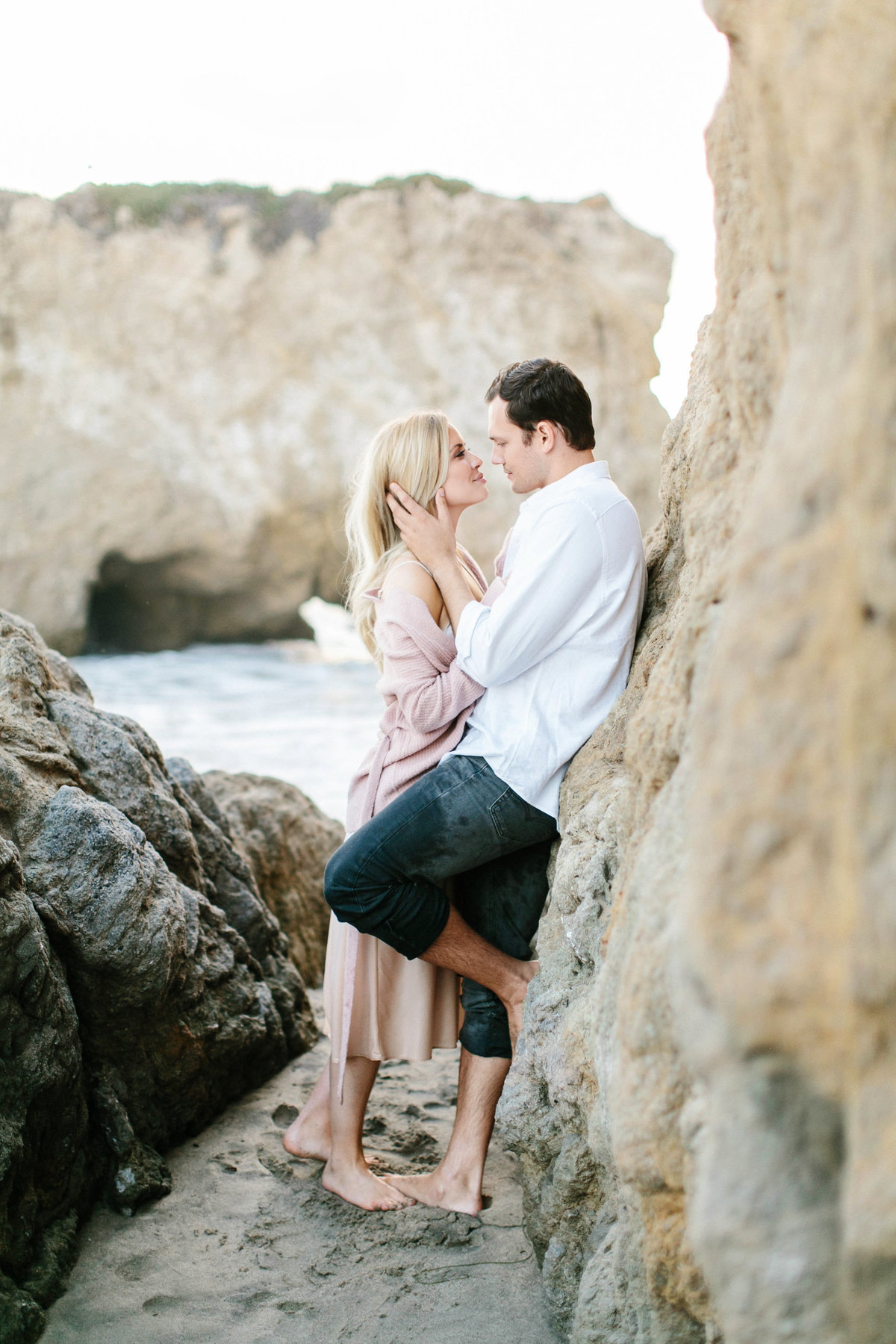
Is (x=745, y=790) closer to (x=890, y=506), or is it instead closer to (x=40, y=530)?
(x=890, y=506)

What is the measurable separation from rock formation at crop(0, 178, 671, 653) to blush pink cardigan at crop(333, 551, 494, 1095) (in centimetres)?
1163

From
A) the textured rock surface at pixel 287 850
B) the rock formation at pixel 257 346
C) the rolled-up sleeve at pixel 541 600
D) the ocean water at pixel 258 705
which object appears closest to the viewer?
the rolled-up sleeve at pixel 541 600

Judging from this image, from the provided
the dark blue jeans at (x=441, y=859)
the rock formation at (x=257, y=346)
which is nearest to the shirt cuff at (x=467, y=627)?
the dark blue jeans at (x=441, y=859)

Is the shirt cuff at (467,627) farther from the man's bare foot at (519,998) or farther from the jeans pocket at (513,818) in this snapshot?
the man's bare foot at (519,998)

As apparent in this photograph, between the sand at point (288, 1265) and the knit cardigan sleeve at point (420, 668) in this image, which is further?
the knit cardigan sleeve at point (420, 668)

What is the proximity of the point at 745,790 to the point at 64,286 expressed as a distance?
48.0ft

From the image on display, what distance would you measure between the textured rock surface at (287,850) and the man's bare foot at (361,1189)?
1517 mm

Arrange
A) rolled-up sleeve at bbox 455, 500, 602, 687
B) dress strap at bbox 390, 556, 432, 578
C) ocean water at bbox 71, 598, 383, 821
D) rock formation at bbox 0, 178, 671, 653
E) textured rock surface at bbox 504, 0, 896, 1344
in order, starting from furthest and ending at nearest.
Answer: rock formation at bbox 0, 178, 671, 653, ocean water at bbox 71, 598, 383, 821, dress strap at bbox 390, 556, 432, 578, rolled-up sleeve at bbox 455, 500, 602, 687, textured rock surface at bbox 504, 0, 896, 1344

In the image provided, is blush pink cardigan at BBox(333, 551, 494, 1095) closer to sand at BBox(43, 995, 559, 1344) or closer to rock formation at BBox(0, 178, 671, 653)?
sand at BBox(43, 995, 559, 1344)

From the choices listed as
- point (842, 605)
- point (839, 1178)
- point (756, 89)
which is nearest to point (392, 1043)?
point (839, 1178)

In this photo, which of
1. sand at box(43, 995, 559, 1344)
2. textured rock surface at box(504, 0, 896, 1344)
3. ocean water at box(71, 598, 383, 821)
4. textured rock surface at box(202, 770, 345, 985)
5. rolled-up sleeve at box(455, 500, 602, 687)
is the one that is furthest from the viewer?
ocean water at box(71, 598, 383, 821)

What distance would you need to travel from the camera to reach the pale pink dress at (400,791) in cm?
248

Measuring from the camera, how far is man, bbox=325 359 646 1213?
2236mm

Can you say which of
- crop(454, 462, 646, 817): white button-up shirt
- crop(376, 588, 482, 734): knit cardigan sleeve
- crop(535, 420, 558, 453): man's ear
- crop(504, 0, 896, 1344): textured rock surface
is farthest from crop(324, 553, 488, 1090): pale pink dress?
crop(504, 0, 896, 1344): textured rock surface
